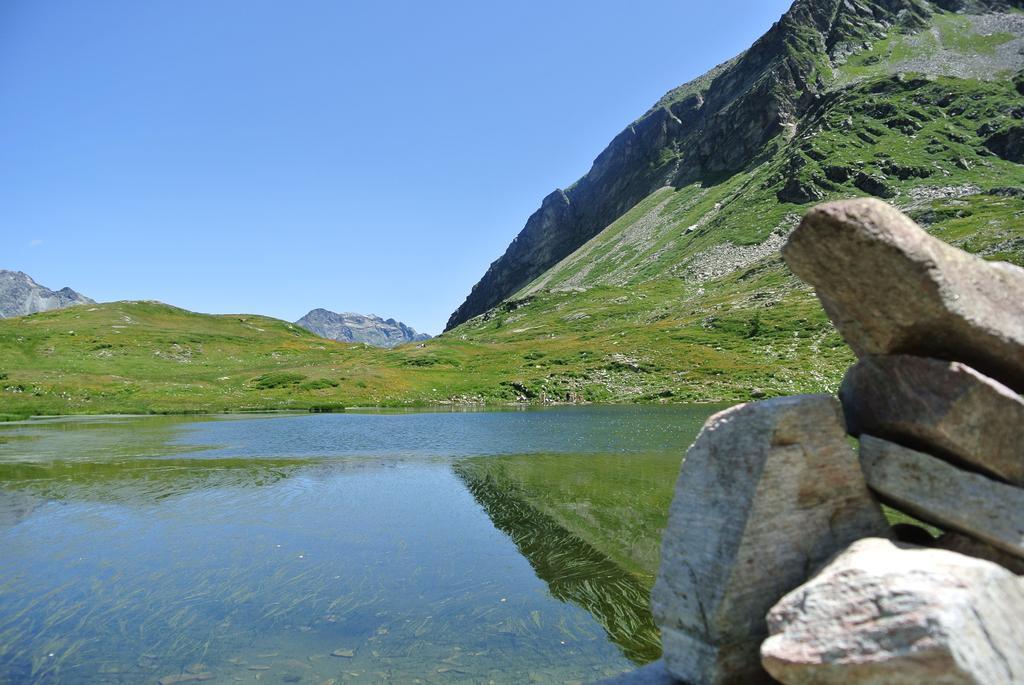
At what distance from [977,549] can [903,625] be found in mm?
3273

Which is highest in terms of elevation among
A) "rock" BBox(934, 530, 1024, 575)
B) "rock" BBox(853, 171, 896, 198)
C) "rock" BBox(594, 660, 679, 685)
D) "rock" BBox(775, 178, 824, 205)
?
"rock" BBox(775, 178, 824, 205)

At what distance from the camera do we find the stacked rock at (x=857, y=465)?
28.8 ft

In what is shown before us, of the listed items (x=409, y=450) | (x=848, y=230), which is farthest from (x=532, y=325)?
(x=848, y=230)

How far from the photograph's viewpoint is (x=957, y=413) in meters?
8.91

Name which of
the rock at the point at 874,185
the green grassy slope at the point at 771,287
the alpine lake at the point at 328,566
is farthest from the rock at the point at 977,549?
the rock at the point at 874,185

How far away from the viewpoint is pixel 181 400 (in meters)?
82.7

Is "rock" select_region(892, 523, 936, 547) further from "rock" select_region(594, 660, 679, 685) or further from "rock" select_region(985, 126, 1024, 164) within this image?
"rock" select_region(985, 126, 1024, 164)

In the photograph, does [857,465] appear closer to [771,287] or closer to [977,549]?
[977,549]

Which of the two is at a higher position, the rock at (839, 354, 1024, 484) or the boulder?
the rock at (839, 354, 1024, 484)

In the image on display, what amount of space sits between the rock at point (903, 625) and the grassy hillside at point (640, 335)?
4.35 meters

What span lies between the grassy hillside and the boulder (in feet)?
9.52

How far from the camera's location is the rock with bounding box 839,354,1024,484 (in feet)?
28.9

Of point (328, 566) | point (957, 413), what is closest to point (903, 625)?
point (957, 413)

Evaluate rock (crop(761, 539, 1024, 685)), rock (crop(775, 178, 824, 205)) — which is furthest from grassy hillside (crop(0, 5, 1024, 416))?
rock (crop(761, 539, 1024, 685))
